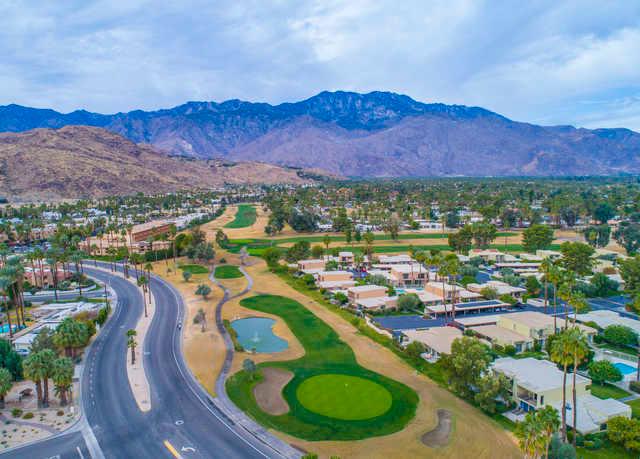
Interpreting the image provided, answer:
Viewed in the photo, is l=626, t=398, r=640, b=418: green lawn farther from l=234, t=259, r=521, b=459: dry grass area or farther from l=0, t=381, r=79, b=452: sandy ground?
l=0, t=381, r=79, b=452: sandy ground

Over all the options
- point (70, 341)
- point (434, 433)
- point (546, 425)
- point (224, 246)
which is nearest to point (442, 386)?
point (434, 433)

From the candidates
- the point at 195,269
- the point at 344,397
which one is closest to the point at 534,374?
the point at 344,397

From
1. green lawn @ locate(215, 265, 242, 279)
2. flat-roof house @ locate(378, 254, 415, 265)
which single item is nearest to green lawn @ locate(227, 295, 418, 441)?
green lawn @ locate(215, 265, 242, 279)

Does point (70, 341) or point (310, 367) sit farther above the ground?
point (70, 341)

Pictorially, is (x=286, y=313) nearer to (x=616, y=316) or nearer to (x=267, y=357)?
(x=267, y=357)

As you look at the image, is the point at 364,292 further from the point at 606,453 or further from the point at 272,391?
the point at 606,453
